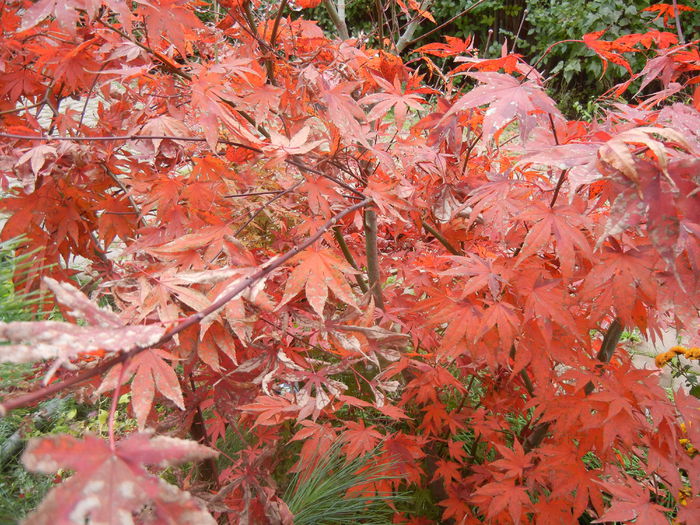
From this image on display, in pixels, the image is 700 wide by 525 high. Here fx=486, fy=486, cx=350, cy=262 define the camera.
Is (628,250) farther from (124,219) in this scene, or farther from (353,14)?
(353,14)

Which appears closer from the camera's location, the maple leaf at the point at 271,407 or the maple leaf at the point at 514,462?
the maple leaf at the point at 271,407

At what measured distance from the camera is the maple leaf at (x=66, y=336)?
17.4 inches

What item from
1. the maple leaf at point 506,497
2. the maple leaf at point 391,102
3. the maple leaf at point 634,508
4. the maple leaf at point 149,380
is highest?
the maple leaf at point 391,102

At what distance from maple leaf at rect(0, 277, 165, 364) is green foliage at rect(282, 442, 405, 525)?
0.88 metres

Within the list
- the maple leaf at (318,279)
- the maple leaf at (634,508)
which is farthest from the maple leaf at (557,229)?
the maple leaf at (634,508)

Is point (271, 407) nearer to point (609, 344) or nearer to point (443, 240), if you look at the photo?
point (443, 240)

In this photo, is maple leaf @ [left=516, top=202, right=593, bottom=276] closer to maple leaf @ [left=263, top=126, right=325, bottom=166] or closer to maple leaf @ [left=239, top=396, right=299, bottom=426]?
maple leaf @ [left=263, top=126, right=325, bottom=166]

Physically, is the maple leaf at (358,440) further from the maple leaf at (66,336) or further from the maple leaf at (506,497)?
the maple leaf at (66,336)

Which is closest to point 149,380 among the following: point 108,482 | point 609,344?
point 108,482

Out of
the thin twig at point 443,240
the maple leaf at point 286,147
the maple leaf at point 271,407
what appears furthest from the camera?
the thin twig at point 443,240

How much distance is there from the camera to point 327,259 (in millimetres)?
917

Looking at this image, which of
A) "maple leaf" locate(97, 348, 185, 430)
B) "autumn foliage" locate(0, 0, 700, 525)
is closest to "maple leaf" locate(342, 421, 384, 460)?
"autumn foliage" locate(0, 0, 700, 525)

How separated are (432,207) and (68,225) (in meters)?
1.06

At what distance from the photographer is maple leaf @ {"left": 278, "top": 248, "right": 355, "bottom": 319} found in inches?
33.4
